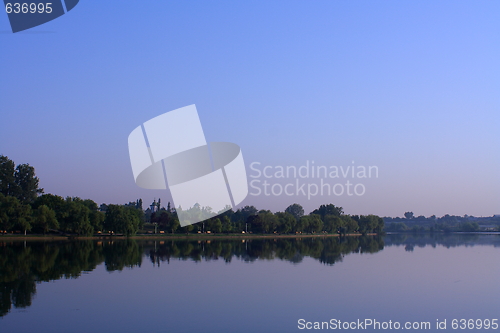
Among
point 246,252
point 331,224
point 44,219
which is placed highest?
point 44,219

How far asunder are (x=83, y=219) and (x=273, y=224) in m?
39.5

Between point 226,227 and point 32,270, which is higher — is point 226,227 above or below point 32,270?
below

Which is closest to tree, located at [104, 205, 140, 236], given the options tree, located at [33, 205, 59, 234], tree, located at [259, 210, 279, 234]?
tree, located at [33, 205, 59, 234]

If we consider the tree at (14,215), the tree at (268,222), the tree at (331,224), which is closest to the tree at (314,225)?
the tree at (331,224)

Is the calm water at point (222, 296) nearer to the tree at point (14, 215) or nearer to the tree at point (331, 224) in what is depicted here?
the tree at point (14, 215)

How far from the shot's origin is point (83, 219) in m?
53.6

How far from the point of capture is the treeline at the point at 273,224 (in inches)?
2945

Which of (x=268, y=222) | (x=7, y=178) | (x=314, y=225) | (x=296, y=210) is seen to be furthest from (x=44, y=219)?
(x=296, y=210)

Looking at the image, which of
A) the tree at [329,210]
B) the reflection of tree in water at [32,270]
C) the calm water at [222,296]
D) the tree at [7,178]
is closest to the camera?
the calm water at [222,296]

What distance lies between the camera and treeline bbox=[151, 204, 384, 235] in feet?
245

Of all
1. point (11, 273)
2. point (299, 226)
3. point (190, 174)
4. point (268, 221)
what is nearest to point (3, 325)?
point (11, 273)

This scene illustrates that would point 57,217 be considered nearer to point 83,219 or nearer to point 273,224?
point 83,219

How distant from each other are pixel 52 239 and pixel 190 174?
2241 centimetres

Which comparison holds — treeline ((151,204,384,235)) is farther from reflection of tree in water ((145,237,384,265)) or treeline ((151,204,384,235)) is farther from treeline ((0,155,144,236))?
reflection of tree in water ((145,237,384,265))
